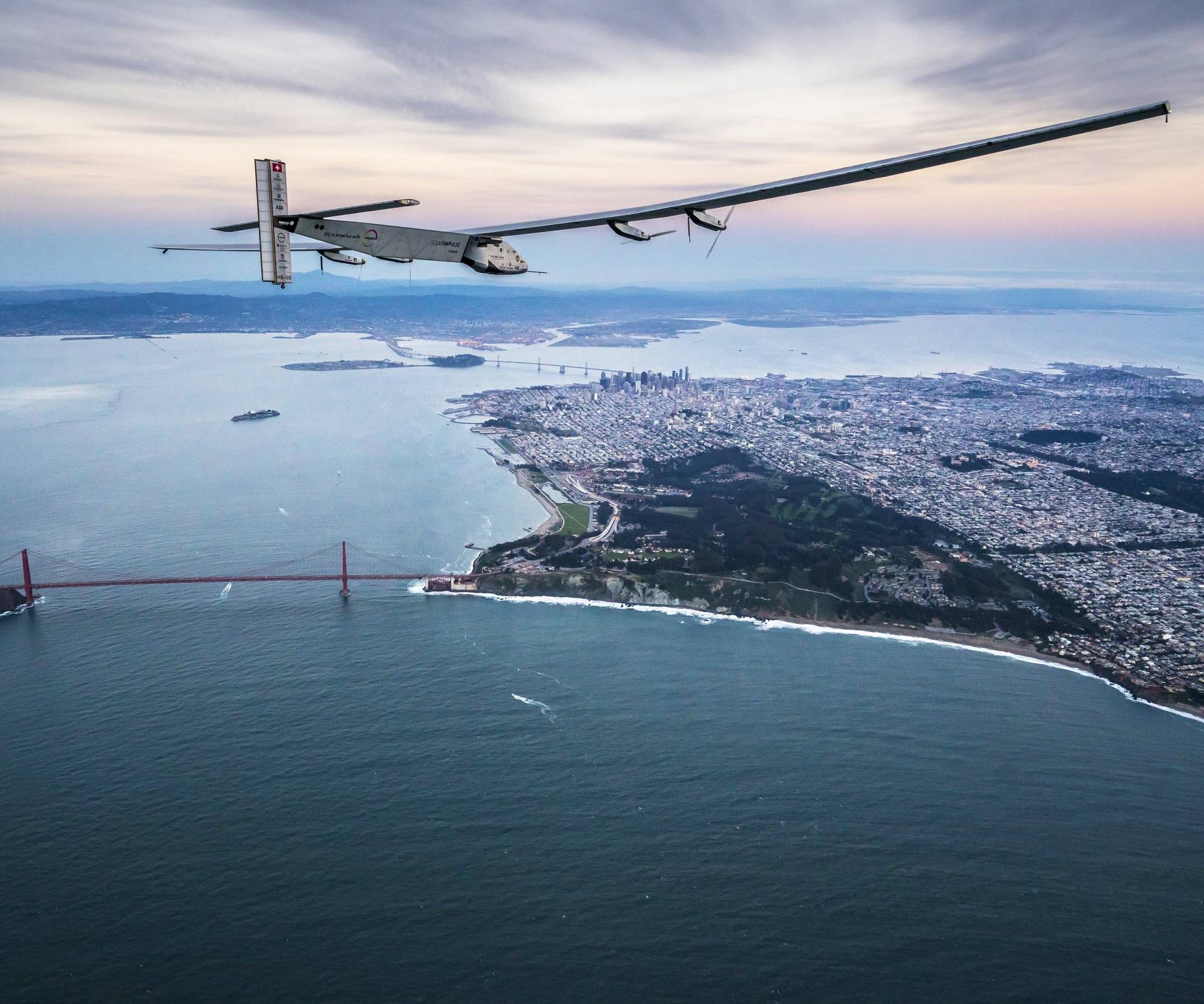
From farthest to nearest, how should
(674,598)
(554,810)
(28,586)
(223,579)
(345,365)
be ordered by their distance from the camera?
(345,365) → (674,598) → (223,579) → (28,586) → (554,810)

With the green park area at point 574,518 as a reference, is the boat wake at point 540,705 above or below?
below

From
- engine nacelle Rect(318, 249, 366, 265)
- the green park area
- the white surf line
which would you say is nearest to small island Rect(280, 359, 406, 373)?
the green park area

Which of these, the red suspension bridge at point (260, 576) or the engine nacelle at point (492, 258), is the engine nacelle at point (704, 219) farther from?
the red suspension bridge at point (260, 576)

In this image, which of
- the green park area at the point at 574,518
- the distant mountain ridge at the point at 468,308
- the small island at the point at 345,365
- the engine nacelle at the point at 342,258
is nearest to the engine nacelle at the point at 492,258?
the engine nacelle at the point at 342,258

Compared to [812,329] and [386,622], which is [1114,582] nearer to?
[386,622]

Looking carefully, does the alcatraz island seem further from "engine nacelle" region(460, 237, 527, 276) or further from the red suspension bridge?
"engine nacelle" region(460, 237, 527, 276)

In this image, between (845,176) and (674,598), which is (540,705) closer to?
(674,598)

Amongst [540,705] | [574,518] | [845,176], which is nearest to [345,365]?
[574,518]
